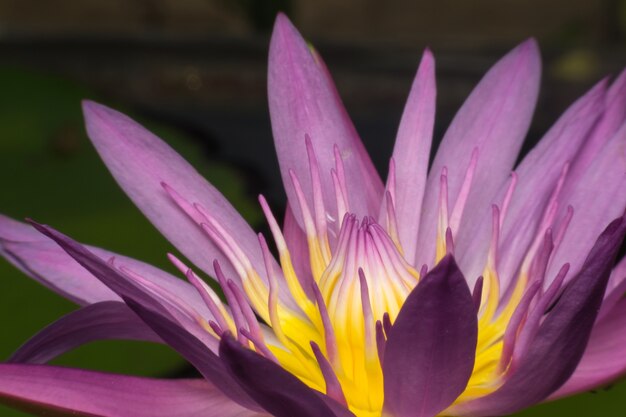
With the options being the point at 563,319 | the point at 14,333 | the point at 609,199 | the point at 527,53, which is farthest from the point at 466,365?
the point at 14,333

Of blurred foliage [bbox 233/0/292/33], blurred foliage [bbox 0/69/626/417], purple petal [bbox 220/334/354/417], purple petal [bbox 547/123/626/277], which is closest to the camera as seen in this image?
purple petal [bbox 220/334/354/417]

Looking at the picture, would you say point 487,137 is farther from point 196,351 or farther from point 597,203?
point 196,351

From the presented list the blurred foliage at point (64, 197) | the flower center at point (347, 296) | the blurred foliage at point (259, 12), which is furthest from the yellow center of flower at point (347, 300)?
the blurred foliage at point (259, 12)

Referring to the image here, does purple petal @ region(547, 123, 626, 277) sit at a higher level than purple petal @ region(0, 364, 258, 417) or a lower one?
higher

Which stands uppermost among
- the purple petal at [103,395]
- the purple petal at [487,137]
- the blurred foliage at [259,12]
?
the blurred foliage at [259,12]

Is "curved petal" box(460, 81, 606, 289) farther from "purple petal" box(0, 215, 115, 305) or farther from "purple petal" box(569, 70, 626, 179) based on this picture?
"purple petal" box(0, 215, 115, 305)

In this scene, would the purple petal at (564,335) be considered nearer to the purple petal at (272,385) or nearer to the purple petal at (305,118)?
the purple petal at (272,385)

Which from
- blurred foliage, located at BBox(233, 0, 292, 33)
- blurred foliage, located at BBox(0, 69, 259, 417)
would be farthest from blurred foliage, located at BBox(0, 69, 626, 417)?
blurred foliage, located at BBox(233, 0, 292, 33)
